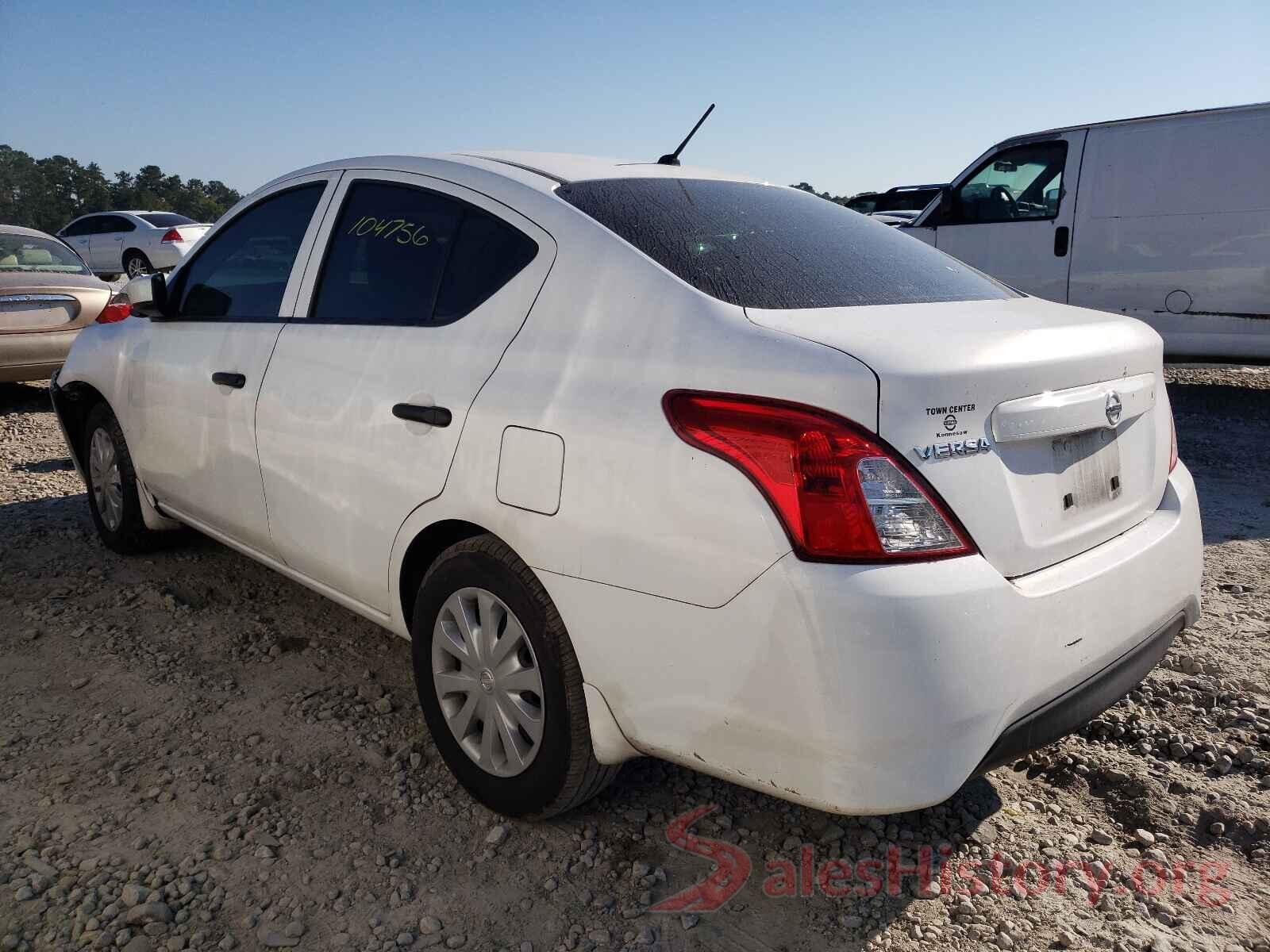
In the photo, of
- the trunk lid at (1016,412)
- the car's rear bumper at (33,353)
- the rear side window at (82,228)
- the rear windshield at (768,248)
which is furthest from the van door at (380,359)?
the rear side window at (82,228)

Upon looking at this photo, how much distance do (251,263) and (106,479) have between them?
1541 mm

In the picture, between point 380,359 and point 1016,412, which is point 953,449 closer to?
point 1016,412

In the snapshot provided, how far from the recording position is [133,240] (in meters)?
18.9

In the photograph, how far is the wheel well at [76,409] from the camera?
4461mm

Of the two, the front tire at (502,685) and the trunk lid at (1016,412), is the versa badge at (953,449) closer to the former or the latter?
the trunk lid at (1016,412)

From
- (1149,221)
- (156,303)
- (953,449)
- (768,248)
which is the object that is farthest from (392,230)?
(1149,221)

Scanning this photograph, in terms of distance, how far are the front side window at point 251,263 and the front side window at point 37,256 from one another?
491 centimetres

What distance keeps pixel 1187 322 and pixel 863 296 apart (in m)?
6.23

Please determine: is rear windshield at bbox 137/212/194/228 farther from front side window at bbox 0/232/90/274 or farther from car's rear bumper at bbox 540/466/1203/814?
car's rear bumper at bbox 540/466/1203/814

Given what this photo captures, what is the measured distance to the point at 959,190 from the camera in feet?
27.5

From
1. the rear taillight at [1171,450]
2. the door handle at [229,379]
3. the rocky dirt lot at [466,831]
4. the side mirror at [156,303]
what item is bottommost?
the rocky dirt lot at [466,831]

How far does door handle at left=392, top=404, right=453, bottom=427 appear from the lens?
8.09ft

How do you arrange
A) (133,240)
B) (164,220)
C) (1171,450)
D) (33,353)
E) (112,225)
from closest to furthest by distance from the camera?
(1171,450), (33,353), (133,240), (164,220), (112,225)

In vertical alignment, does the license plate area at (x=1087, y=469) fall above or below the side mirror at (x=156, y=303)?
below
